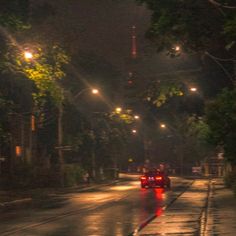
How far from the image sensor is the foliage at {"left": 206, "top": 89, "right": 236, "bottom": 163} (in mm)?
14750

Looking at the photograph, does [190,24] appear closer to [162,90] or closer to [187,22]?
[187,22]

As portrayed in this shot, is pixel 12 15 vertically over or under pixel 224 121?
over

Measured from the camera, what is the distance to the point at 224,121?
620 inches

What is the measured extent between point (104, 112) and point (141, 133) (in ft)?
164

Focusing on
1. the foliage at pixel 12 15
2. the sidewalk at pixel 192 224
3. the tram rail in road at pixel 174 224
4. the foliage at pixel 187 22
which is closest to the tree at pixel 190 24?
the foliage at pixel 187 22

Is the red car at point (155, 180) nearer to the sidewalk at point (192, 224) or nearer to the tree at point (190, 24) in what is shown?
the sidewalk at point (192, 224)

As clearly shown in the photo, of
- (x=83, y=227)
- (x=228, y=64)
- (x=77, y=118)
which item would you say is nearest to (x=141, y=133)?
(x=77, y=118)

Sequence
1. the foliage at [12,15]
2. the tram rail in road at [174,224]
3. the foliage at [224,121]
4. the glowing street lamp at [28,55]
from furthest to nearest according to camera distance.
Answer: the foliage at [12,15], the glowing street lamp at [28,55], the tram rail in road at [174,224], the foliage at [224,121]

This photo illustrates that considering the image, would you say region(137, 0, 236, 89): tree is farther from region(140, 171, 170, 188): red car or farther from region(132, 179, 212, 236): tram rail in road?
region(140, 171, 170, 188): red car

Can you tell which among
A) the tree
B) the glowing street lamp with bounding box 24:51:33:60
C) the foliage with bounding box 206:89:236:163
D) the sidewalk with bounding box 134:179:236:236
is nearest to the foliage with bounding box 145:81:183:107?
the tree

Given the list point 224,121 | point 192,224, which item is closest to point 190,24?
point 224,121

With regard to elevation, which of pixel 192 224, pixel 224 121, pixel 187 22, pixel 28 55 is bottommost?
pixel 192 224

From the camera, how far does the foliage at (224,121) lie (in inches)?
581

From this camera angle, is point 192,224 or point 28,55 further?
point 28,55
